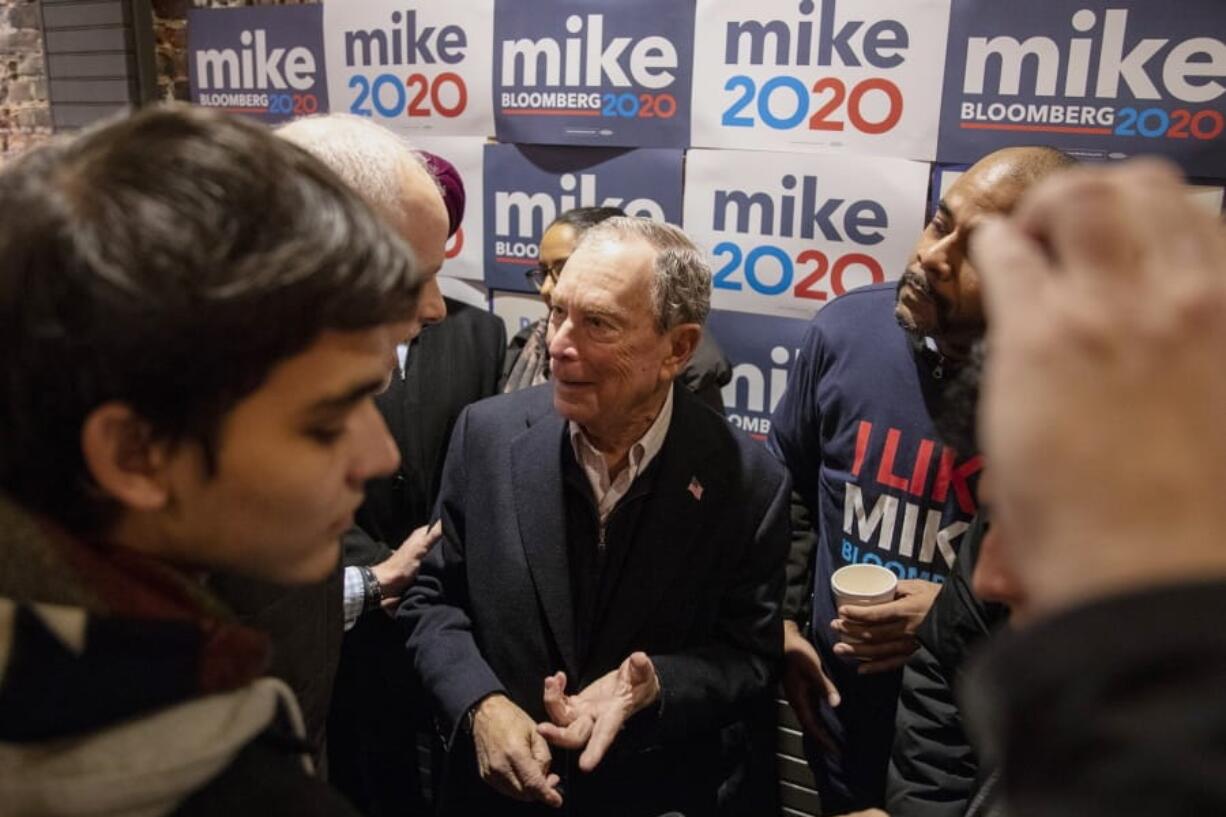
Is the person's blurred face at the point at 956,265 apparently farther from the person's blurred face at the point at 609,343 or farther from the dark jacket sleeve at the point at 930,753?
the dark jacket sleeve at the point at 930,753

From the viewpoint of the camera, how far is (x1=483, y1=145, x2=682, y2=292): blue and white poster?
254 centimetres

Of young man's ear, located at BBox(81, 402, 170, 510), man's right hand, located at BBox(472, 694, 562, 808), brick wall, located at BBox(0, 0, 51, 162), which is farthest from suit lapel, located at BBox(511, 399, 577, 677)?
brick wall, located at BBox(0, 0, 51, 162)

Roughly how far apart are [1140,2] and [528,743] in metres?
1.80

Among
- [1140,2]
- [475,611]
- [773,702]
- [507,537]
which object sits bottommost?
[773,702]

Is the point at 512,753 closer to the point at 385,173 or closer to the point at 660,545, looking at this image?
the point at 660,545

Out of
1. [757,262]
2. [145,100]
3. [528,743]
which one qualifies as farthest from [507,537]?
[145,100]

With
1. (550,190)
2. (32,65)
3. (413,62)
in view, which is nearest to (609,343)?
(550,190)

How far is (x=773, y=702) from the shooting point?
2.06 meters

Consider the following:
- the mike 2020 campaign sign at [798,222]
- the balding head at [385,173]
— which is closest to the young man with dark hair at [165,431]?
the balding head at [385,173]

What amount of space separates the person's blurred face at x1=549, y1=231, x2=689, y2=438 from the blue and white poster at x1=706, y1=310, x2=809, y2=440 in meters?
0.67

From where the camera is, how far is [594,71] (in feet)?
8.37

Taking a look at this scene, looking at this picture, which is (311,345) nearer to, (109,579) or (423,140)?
(109,579)

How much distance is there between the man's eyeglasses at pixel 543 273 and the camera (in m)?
2.47

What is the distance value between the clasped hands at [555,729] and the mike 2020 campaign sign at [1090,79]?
136 centimetres
